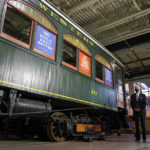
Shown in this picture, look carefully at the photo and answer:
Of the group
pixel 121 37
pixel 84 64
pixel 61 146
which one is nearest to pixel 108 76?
pixel 84 64

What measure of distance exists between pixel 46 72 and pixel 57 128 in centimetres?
128

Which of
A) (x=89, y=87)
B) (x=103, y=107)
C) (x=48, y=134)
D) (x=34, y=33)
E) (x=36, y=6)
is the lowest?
(x=48, y=134)

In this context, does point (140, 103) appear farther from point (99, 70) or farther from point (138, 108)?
point (99, 70)

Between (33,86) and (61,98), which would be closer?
(33,86)

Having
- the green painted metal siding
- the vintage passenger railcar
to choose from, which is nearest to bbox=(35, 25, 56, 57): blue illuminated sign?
Result: the vintage passenger railcar

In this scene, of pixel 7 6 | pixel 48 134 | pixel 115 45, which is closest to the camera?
pixel 7 6

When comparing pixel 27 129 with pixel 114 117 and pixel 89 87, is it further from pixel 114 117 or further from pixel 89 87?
pixel 114 117

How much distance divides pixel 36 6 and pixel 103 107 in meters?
3.46

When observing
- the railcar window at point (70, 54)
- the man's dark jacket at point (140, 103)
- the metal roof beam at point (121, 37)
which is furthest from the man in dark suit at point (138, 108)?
the metal roof beam at point (121, 37)

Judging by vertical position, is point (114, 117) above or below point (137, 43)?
below

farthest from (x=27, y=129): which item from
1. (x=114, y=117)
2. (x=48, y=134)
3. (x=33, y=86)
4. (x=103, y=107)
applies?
(x=114, y=117)

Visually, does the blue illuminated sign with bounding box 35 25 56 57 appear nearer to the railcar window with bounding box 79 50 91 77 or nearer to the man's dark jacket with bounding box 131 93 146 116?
the railcar window with bounding box 79 50 91 77

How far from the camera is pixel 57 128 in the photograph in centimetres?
362

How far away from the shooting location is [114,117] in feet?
21.2
